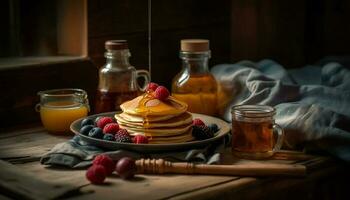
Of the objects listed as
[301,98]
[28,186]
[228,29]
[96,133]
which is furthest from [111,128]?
[228,29]

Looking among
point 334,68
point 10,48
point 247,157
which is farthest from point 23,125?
point 334,68

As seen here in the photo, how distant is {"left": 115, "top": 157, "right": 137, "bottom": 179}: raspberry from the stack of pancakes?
0.12 metres

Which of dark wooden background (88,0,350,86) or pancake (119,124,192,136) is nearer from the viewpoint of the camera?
pancake (119,124,192,136)

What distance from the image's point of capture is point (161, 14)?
1.76m

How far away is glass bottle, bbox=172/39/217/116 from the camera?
1521mm

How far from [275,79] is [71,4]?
50cm

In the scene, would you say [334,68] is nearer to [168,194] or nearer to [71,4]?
[71,4]

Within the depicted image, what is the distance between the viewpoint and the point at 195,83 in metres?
1.53

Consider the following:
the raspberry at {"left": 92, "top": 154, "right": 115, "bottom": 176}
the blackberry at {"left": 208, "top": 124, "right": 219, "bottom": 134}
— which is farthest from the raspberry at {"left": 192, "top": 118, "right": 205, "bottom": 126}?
the raspberry at {"left": 92, "top": 154, "right": 115, "bottom": 176}

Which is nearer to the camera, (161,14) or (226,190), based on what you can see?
(226,190)

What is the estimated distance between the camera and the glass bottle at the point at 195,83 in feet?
4.99

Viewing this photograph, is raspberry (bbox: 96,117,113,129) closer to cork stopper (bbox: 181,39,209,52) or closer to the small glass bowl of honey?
the small glass bowl of honey

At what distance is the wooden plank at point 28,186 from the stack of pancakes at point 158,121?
0.70 feet

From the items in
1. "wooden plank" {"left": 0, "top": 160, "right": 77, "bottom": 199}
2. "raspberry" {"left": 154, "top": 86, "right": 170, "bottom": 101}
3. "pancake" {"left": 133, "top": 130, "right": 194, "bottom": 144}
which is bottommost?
"wooden plank" {"left": 0, "top": 160, "right": 77, "bottom": 199}
